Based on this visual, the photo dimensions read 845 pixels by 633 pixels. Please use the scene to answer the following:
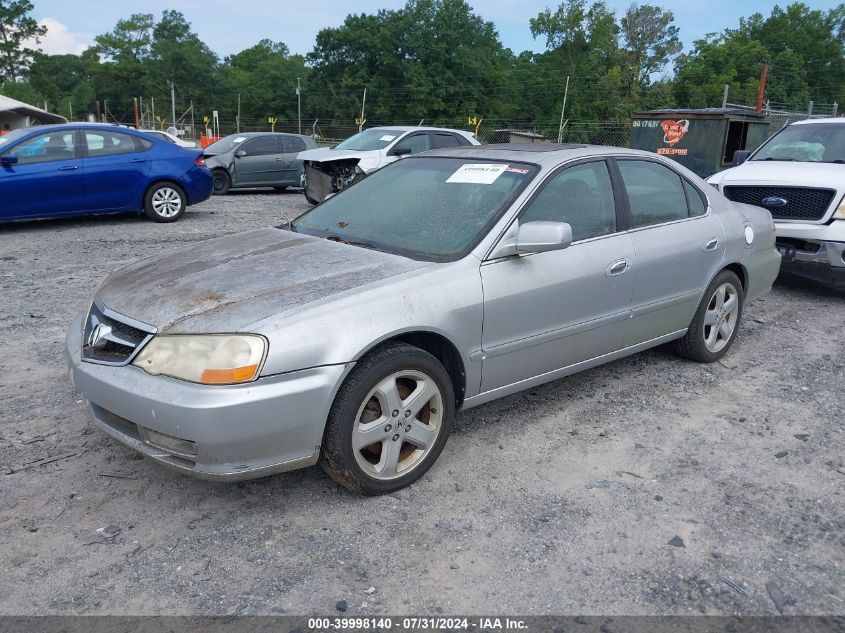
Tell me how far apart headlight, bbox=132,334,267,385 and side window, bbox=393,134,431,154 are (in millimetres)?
9997

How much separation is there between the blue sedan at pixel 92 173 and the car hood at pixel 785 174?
24.3ft

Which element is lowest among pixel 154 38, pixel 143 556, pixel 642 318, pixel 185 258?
pixel 143 556

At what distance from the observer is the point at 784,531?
306 centimetres

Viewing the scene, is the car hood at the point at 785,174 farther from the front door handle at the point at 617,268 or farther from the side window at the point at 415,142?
the side window at the point at 415,142

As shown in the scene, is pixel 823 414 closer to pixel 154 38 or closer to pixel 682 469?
pixel 682 469

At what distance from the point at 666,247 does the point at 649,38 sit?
69706mm

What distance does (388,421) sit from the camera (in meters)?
3.16

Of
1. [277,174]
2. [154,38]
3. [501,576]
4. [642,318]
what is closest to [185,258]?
[501,576]

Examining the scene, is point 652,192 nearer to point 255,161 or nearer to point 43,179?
point 43,179

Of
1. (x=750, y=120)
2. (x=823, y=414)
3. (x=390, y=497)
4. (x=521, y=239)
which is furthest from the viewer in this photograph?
(x=750, y=120)

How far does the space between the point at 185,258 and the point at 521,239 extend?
1.78m

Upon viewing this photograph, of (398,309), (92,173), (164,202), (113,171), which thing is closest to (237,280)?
(398,309)

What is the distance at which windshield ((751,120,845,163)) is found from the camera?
301 inches

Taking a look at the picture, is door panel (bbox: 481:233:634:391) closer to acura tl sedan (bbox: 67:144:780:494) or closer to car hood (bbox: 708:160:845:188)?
acura tl sedan (bbox: 67:144:780:494)
